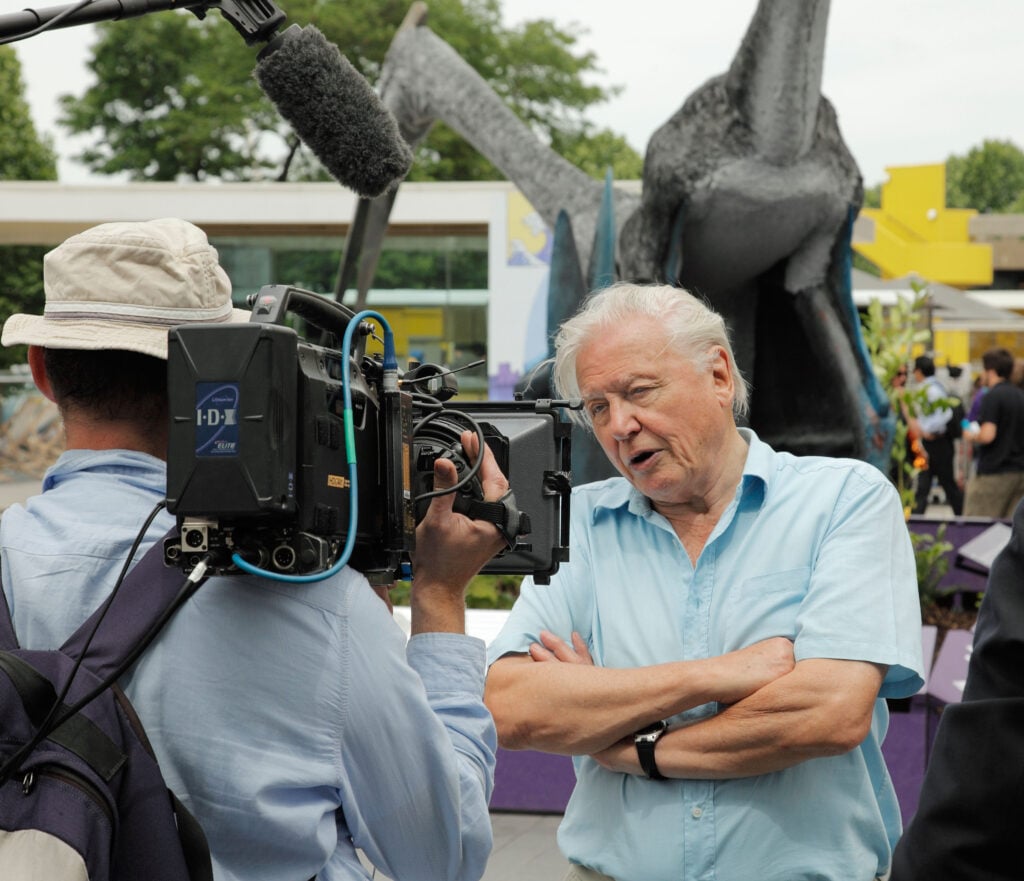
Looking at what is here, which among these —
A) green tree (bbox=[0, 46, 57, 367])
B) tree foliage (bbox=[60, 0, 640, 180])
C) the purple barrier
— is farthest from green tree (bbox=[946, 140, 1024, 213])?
the purple barrier

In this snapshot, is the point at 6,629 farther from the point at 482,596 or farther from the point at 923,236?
the point at 923,236

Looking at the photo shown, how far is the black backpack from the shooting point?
4.39 feet

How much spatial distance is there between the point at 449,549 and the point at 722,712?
2.68 ft

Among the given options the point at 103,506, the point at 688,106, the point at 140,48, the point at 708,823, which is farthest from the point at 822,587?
the point at 140,48

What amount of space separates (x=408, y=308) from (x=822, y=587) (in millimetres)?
19537

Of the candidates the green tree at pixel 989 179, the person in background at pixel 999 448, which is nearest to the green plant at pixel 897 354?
the person in background at pixel 999 448

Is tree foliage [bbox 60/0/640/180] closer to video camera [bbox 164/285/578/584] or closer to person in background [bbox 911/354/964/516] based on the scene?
person in background [bbox 911/354/964/516]

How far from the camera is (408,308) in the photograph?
21.6m

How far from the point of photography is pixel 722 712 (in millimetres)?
2322

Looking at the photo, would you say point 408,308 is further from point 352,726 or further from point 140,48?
point 352,726

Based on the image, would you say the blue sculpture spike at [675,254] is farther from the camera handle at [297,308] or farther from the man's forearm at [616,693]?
the camera handle at [297,308]

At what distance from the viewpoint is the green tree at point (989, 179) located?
77.2m

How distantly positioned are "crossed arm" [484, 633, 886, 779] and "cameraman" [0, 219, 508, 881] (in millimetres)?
626

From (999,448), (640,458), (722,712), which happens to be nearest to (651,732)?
(722,712)
